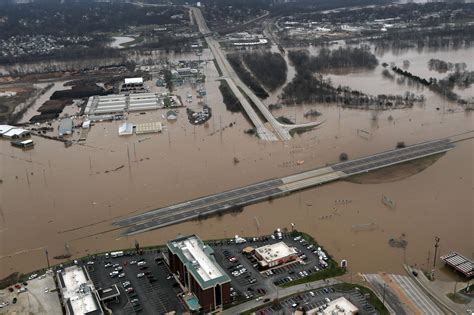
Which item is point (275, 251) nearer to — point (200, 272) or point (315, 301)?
point (315, 301)

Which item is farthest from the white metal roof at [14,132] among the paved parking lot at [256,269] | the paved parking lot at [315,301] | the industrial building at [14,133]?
the paved parking lot at [315,301]

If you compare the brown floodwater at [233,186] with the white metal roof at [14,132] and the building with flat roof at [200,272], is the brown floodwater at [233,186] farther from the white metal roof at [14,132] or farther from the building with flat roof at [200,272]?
the building with flat roof at [200,272]

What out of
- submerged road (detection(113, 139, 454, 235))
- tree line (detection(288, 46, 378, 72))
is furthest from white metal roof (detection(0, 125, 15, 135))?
tree line (detection(288, 46, 378, 72))

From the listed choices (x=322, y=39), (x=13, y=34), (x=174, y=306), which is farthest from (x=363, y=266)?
(x=13, y=34)

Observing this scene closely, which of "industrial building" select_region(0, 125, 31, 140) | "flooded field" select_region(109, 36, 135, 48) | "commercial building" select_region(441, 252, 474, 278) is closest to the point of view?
"commercial building" select_region(441, 252, 474, 278)

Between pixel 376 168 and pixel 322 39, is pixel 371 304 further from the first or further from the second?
pixel 322 39

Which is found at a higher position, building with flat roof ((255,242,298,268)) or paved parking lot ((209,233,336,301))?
building with flat roof ((255,242,298,268))

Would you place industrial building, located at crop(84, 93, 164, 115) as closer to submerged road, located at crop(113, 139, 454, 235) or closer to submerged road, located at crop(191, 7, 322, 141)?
submerged road, located at crop(191, 7, 322, 141)
